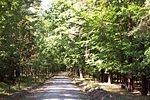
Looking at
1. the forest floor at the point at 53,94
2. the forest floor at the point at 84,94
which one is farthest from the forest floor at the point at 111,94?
the forest floor at the point at 53,94

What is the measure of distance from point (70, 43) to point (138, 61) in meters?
30.7

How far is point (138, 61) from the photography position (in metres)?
23.9

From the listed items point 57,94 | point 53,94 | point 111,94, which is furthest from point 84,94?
point 111,94

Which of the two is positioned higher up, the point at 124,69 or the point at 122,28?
the point at 122,28

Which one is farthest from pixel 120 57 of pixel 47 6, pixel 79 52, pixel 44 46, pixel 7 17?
pixel 44 46

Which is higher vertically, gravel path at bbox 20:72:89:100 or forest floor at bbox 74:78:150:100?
forest floor at bbox 74:78:150:100

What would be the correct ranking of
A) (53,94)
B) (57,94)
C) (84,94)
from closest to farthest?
(57,94)
(53,94)
(84,94)

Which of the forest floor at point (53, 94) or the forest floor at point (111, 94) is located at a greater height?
the forest floor at point (111, 94)

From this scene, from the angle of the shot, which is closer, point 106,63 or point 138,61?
point 138,61

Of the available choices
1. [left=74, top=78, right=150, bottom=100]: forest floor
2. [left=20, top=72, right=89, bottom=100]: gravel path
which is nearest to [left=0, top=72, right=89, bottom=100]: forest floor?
[left=20, top=72, right=89, bottom=100]: gravel path

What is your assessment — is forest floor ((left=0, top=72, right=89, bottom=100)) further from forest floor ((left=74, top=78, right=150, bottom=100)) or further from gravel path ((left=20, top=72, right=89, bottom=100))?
forest floor ((left=74, top=78, right=150, bottom=100))

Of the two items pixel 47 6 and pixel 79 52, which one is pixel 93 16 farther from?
pixel 47 6

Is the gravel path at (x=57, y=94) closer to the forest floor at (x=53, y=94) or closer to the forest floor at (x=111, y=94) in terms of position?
the forest floor at (x=53, y=94)

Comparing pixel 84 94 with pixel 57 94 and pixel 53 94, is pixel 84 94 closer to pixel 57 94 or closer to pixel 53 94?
pixel 57 94
